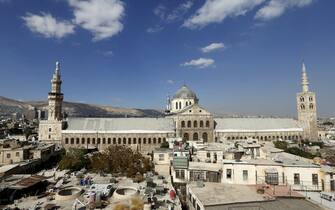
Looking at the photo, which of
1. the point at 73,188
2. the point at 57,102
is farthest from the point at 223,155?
the point at 57,102

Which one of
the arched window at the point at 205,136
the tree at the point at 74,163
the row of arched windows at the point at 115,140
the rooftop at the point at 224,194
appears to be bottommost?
the rooftop at the point at 224,194

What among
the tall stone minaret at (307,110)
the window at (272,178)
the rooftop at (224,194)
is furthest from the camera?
the tall stone minaret at (307,110)

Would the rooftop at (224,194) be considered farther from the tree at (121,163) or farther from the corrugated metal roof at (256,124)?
the corrugated metal roof at (256,124)

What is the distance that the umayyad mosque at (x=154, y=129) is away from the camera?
65375 mm

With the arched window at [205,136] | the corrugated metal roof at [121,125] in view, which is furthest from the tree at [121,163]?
the arched window at [205,136]

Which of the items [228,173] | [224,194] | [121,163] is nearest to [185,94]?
[121,163]

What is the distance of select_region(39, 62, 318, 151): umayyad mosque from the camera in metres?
65.4

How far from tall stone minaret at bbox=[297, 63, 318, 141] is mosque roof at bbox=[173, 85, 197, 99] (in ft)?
101

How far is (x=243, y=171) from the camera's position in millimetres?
28562

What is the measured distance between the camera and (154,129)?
221 ft

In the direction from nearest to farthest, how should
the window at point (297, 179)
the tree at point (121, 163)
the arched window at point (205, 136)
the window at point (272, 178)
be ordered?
1. the window at point (297, 179)
2. the window at point (272, 178)
3. the tree at point (121, 163)
4. the arched window at point (205, 136)

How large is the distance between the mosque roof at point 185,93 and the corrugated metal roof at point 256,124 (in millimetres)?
11819

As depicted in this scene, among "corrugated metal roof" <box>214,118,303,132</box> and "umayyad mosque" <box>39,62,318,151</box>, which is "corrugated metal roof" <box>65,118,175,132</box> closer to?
"umayyad mosque" <box>39,62,318,151</box>

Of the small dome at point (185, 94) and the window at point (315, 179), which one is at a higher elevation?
the small dome at point (185, 94)
